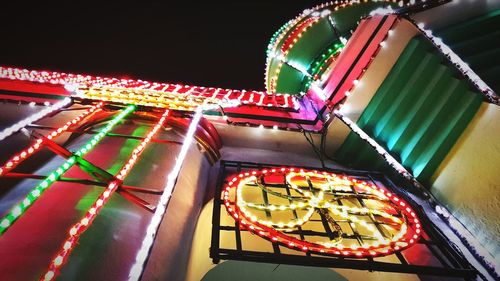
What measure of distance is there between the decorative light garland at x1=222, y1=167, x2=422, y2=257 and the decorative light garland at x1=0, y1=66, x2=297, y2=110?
3371 millimetres

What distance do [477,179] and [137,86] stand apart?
8.43 meters

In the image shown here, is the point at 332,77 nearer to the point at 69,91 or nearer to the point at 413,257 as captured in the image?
the point at 413,257

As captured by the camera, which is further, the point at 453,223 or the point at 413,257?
the point at 453,223

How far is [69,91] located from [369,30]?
302 inches

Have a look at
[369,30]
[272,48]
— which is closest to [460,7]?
[369,30]

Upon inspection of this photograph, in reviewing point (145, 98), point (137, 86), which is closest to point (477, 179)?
point (145, 98)

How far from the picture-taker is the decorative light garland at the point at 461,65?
6078mm

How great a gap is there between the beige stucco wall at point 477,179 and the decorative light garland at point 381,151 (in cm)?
56

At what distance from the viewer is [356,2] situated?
Result: 1226 centimetres

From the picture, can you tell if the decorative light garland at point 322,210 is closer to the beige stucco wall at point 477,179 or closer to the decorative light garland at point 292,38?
the beige stucco wall at point 477,179

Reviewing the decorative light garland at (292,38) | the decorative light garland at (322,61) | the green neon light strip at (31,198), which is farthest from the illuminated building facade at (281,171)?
the decorative light garland at (322,61)

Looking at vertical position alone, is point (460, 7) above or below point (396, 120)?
above

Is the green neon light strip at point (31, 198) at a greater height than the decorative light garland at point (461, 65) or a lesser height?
lesser

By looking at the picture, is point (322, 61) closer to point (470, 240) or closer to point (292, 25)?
point (292, 25)
